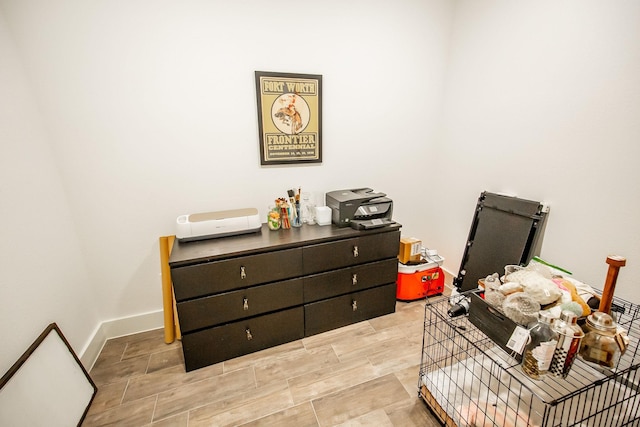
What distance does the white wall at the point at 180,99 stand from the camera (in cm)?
161

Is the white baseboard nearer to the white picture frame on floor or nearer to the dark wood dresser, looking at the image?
the white picture frame on floor

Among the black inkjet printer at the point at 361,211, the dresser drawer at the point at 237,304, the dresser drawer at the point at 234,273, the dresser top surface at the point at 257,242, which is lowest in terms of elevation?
the dresser drawer at the point at 237,304

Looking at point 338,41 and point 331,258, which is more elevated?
point 338,41

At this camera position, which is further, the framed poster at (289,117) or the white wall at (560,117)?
the framed poster at (289,117)

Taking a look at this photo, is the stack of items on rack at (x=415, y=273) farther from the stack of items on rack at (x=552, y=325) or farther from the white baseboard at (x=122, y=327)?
the white baseboard at (x=122, y=327)

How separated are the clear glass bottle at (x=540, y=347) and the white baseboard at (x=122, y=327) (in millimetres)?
2326

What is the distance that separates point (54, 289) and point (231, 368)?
112 centimetres

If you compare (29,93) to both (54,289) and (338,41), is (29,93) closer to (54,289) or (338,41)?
(54,289)

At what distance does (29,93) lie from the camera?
1.55 m

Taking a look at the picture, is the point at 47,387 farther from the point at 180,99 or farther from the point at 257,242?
the point at 180,99

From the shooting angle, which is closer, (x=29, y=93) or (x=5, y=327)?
(x=5, y=327)

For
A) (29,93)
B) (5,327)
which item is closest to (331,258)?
(5,327)

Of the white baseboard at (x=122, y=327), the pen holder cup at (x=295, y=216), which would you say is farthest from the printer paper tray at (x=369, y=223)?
the white baseboard at (x=122, y=327)

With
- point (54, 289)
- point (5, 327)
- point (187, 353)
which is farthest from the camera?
point (187, 353)
